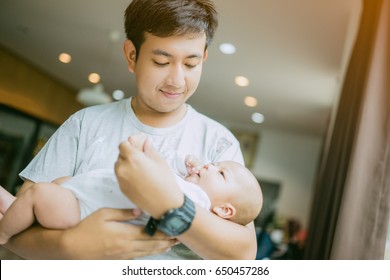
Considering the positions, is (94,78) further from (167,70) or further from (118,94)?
(167,70)

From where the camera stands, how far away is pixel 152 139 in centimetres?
87

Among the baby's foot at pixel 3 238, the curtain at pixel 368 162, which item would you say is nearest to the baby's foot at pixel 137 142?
the baby's foot at pixel 3 238

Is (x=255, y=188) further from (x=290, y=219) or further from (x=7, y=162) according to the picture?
(x=290, y=219)

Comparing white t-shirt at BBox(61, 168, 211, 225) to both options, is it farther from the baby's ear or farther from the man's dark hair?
the man's dark hair

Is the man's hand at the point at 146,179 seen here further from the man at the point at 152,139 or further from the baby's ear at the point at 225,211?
the baby's ear at the point at 225,211

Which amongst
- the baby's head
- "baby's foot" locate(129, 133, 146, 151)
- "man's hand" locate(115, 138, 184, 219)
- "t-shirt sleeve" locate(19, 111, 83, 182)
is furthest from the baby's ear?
"t-shirt sleeve" locate(19, 111, 83, 182)

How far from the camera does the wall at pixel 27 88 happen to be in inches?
Result: 39.4

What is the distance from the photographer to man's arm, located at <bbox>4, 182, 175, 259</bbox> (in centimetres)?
73

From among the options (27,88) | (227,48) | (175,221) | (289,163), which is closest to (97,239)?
(175,221)

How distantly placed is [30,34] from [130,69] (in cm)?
34

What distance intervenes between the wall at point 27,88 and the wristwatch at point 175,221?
42 cm

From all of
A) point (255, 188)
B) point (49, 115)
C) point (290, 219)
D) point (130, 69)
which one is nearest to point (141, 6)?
point (130, 69)

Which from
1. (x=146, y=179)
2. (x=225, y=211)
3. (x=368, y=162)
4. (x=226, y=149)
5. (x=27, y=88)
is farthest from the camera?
(x=368, y=162)

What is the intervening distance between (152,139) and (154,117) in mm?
50
